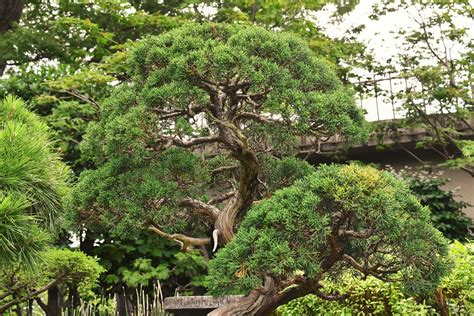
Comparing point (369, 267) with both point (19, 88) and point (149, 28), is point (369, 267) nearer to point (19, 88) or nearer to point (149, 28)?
point (19, 88)

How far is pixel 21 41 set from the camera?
26.7 feet

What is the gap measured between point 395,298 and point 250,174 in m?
1.33

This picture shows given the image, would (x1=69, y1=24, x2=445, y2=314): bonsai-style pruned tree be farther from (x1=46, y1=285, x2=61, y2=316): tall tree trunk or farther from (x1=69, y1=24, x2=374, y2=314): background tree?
(x1=46, y1=285, x2=61, y2=316): tall tree trunk

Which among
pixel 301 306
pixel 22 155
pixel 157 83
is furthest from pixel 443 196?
pixel 22 155

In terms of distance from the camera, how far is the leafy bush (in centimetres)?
376

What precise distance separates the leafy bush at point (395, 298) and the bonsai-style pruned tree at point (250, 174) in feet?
2.12

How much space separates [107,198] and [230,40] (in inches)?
49.3

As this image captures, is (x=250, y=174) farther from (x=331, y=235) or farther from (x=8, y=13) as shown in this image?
(x=8, y=13)

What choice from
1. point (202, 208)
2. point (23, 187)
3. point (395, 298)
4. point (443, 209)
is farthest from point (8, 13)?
point (395, 298)

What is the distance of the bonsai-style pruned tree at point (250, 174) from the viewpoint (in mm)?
2945

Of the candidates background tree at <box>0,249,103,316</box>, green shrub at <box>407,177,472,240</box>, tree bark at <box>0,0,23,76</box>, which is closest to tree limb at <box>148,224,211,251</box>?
background tree at <box>0,249,103,316</box>

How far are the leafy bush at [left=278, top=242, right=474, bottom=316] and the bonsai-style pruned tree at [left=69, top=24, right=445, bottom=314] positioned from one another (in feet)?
2.12

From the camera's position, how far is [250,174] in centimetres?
372

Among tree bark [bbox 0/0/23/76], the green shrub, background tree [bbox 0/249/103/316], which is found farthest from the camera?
tree bark [bbox 0/0/23/76]
